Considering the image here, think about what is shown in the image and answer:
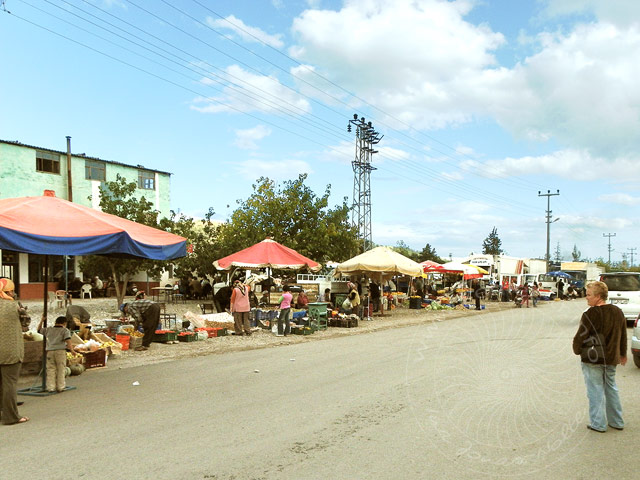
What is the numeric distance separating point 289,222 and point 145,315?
1811cm

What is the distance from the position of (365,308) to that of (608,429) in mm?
17645

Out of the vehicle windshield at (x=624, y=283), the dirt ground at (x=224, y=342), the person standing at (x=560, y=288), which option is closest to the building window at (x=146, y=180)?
the dirt ground at (x=224, y=342)

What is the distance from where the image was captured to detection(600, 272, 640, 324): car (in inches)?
703

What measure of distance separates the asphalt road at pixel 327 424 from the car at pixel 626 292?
8357 mm

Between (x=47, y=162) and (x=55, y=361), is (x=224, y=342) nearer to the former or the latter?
(x=55, y=361)

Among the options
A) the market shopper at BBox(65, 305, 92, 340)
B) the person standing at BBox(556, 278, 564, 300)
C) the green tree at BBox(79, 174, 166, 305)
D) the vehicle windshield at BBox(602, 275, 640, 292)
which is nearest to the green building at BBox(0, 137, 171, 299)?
the green tree at BBox(79, 174, 166, 305)

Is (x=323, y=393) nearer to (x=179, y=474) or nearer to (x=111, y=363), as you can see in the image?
(x=179, y=474)

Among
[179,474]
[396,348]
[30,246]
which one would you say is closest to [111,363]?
[30,246]

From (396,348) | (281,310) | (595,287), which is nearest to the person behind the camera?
(595,287)

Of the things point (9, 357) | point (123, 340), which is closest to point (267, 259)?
point (123, 340)

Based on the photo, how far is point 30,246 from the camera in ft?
24.1

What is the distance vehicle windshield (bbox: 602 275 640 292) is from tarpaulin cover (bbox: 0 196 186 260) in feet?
53.8

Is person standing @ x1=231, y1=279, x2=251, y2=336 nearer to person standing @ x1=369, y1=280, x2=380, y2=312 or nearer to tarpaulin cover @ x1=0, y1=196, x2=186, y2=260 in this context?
tarpaulin cover @ x1=0, y1=196, x2=186, y2=260

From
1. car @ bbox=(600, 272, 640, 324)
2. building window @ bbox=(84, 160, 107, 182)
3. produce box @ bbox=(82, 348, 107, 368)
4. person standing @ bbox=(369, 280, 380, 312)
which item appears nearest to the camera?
produce box @ bbox=(82, 348, 107, 368)
